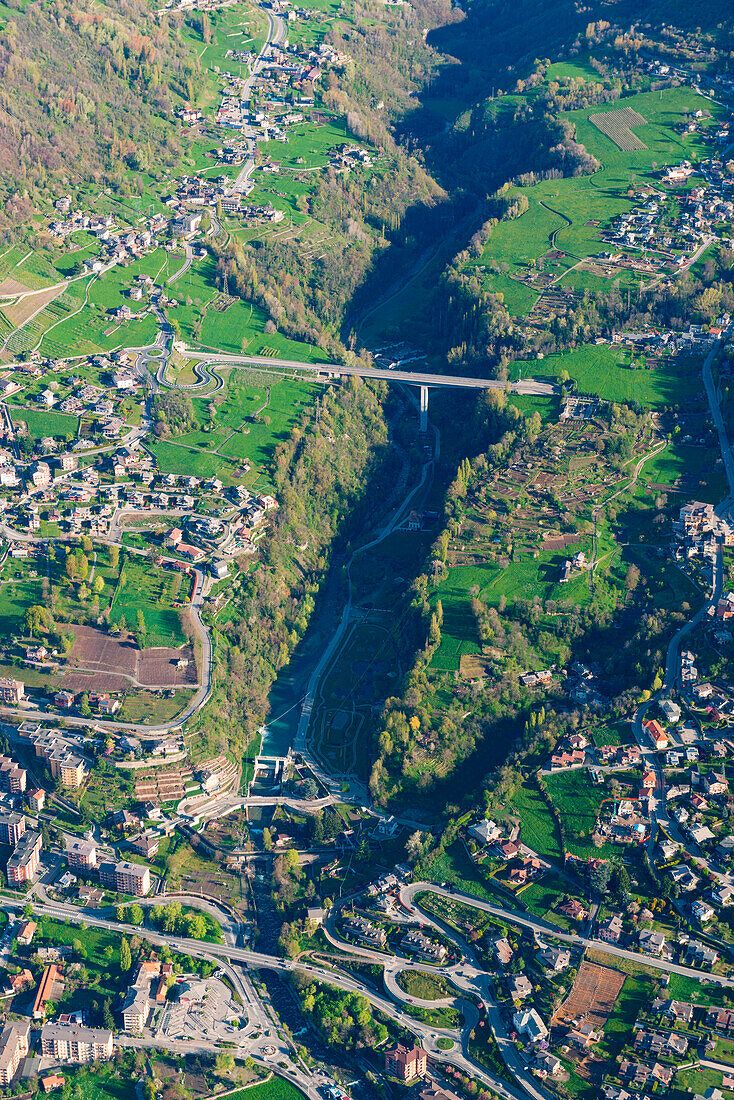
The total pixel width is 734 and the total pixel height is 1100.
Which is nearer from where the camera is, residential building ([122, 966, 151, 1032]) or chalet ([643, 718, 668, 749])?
residential building ([122, 966, 151, 1032])

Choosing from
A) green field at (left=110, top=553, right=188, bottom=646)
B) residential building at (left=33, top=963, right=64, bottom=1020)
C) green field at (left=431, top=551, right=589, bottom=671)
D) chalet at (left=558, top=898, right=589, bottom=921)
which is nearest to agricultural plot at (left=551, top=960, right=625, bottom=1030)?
chalet at (left=558, top=898, right=589, bottom=921)

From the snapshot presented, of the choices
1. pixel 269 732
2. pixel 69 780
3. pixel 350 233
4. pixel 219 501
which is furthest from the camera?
pixel 350 233

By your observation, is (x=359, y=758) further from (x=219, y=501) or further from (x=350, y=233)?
(x=350, y=233)

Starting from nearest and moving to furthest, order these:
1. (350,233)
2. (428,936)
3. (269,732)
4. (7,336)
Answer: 1. (428,936)
2. (269,732)
3. (7,336)
4. (350,233)

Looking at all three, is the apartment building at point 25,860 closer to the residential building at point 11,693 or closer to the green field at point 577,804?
the residential building at point 11,693

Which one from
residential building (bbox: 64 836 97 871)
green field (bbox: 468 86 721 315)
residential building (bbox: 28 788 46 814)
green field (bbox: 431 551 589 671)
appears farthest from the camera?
green field (bbox: 468 86 721 315)

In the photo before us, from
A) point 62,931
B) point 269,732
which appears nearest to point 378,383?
point 269,732

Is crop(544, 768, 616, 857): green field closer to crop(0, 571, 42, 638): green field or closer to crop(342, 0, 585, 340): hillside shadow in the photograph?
crop(0, 571, 42, 638): green field
